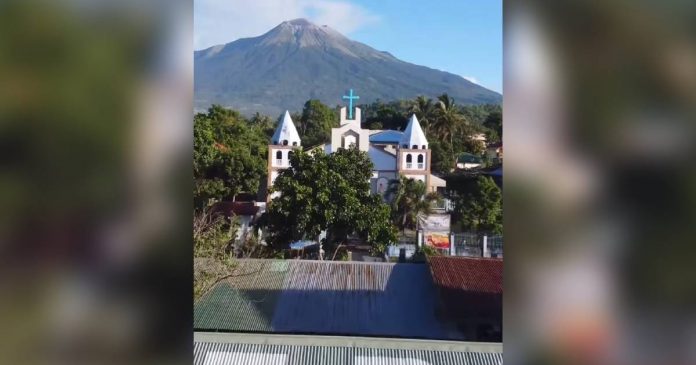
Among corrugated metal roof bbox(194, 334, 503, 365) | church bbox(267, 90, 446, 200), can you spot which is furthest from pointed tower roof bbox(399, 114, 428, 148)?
corrugated metal roof bbox(194, 334, 503, 365)

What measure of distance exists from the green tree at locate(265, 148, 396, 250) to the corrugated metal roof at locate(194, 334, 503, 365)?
4.39 m

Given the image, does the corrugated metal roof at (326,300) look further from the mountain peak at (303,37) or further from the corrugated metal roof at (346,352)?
the mountain peak at (303,37)

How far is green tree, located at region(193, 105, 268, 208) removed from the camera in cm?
1012

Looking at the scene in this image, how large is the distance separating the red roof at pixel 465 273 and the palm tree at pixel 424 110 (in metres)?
12.9

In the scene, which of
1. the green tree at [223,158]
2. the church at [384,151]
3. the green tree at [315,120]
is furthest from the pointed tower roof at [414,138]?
the green tree at [315,120]

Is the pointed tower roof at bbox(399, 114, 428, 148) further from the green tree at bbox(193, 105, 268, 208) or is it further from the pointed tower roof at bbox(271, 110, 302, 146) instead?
the green tree at bbox(193, 105, 268, 208)

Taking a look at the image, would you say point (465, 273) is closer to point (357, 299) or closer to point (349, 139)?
point (357, 299)

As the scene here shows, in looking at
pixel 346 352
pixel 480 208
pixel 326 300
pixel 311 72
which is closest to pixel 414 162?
pixel 480 208

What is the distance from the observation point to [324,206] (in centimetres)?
881

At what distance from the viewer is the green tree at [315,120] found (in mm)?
21438

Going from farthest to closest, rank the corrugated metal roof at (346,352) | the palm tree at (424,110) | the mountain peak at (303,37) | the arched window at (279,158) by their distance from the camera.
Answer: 1. the mountain peak at (303,37)
2. the palm tree at (424,110)
3. the arched window at (279,158)
4. the corrugated metal roof at (346,352)

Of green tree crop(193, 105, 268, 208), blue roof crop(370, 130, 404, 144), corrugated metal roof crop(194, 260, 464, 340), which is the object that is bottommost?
corrugated metal roof crop(194, 260, 464, 340)
